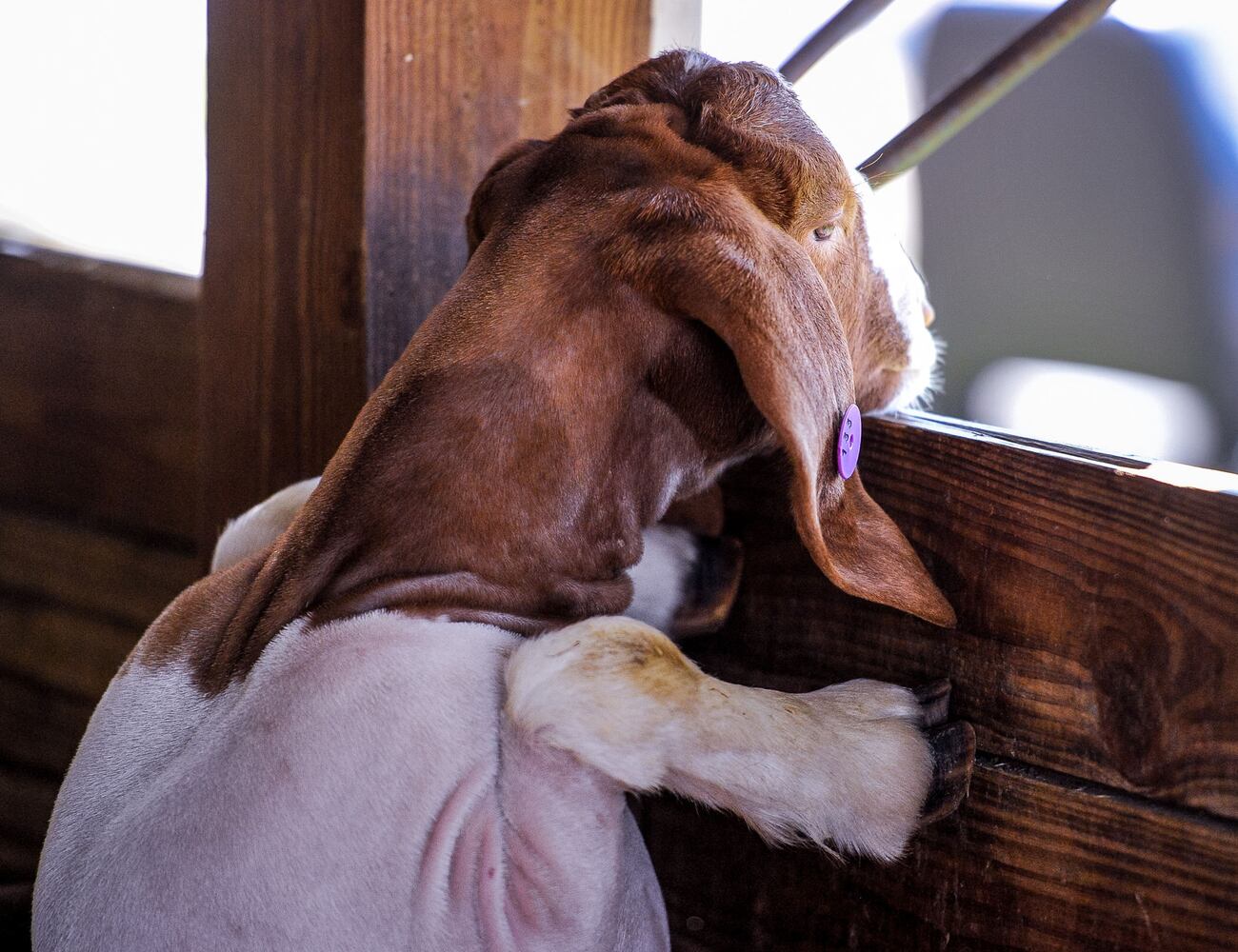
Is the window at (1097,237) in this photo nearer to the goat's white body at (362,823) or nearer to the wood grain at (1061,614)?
the wood grain at (1061,614)

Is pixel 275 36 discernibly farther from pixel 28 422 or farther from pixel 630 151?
pixel 28 422

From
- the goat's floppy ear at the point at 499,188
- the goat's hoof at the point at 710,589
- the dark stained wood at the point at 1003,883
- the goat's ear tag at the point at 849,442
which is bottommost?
the dark stained wood at the point at 1003,883

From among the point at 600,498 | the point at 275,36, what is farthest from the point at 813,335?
the point at 275,36

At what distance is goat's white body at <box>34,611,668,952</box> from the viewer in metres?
1.08

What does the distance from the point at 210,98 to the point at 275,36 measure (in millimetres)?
169

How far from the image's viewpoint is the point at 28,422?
2297mm

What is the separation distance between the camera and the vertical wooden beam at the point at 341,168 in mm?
1610

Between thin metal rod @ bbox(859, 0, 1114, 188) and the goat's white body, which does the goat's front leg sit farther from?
thin metal rod @ bbox(859, 0, 1114, 188)

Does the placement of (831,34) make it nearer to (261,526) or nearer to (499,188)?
(499,188)

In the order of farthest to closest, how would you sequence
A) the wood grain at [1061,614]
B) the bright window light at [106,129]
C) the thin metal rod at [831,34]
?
the bright window light at [106,129] → the thin metal rod at [831,34] → the wood grain at [1061,614]

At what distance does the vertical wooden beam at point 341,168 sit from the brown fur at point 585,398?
0.43 m

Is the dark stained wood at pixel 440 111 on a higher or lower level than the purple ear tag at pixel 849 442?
higher

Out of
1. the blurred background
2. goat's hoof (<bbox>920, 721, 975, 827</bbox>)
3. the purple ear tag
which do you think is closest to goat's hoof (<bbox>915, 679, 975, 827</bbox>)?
goat's hoof (<bbox>920, 721, 975, 827</bbox>)

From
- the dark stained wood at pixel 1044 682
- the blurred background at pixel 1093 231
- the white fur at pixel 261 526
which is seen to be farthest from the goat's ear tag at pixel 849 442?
the blurred background at pixel 1093 231
